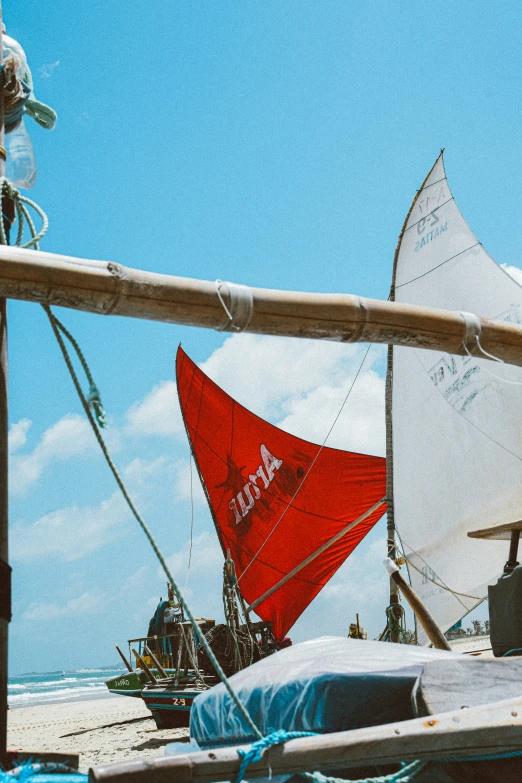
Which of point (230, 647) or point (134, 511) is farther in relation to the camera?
point (230, 647)

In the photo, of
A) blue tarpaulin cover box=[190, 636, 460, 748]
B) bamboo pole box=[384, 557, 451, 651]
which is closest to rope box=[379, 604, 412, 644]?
bamboo pole box=[384, 557, 451, 651]

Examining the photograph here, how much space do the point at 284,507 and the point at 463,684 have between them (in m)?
14.5

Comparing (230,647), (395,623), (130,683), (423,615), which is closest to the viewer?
(423,615)

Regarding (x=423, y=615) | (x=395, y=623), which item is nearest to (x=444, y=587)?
(x=395, y=623)

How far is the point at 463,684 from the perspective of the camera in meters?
2.71

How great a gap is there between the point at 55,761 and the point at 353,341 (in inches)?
85.2

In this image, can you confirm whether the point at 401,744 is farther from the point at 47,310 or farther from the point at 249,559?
the point at 249,559

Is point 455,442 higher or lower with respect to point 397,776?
higher

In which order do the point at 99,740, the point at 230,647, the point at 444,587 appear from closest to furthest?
1. the point at 444,587
2. the point at 230,647
3. the point at 99,740

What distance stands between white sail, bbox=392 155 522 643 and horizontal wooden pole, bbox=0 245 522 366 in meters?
7.18

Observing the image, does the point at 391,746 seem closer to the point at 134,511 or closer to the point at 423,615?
the point at 134,511

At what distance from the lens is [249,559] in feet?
57.0

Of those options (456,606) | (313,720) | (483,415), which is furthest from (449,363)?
(313,720)

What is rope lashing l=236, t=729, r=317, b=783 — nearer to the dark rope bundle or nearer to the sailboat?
the dark rope bundle
